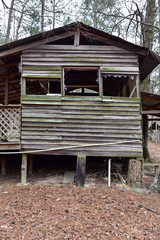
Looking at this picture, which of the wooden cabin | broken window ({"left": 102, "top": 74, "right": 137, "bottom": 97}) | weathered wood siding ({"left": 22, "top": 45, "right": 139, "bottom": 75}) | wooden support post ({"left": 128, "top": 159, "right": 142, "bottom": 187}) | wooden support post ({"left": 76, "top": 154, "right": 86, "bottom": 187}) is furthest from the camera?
broken window ({"left": 102, "top": 74, "right": 137, "bottom": 97})

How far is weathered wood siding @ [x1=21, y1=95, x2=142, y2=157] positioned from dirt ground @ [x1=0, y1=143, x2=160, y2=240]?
1.43m

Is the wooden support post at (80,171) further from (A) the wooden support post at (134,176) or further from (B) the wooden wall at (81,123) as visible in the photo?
(A) the wooden support post at (134,176)

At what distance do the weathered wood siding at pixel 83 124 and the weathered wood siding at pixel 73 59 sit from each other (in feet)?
3.60

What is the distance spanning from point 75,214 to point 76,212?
0.31 ft

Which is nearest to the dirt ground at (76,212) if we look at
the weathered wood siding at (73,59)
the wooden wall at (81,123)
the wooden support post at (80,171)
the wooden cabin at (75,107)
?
the wooden support post at (80,171)

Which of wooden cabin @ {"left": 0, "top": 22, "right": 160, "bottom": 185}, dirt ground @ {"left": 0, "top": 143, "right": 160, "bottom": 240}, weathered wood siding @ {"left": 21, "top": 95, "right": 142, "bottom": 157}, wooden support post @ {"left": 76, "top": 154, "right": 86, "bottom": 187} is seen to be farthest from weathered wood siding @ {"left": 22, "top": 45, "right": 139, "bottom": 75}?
dirt ground @ {"left": 0, "top": 143, "right": 160, "bottom": 240}

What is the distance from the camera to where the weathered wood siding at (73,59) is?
7465 mm

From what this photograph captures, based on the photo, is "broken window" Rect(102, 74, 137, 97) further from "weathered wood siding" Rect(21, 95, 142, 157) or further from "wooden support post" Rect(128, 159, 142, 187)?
"wooden support post" Rect(128, 159, 142, 187)

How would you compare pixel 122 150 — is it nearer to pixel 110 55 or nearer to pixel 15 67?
pixel 110 55

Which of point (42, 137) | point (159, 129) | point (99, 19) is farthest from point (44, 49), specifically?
point (159, 129)

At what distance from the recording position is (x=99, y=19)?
1889 cm

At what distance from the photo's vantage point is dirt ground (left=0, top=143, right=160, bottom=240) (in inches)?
160

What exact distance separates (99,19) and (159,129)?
18.4 metres

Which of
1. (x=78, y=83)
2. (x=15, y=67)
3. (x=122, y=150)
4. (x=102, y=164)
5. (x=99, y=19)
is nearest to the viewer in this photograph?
(x=122, y=150)
